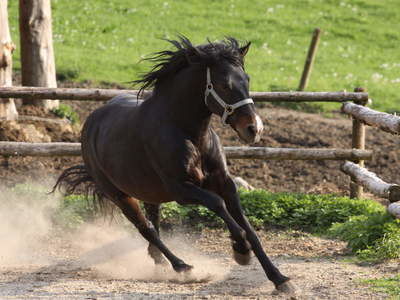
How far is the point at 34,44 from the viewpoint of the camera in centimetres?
1269

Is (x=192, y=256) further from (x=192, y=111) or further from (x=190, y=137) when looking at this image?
(x=192, y=111)

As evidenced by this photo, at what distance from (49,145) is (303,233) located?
3.15m

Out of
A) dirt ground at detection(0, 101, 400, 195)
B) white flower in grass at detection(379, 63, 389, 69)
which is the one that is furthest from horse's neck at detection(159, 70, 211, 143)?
white flower in grass at detection(379, 63, 389, 69)

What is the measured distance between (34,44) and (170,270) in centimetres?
666

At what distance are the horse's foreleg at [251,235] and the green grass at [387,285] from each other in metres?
0.69

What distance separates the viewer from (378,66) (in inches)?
783

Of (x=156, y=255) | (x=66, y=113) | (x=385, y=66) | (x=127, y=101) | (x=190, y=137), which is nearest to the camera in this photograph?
(x=190, y=137)

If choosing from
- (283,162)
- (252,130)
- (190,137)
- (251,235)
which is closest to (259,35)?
(283,162)

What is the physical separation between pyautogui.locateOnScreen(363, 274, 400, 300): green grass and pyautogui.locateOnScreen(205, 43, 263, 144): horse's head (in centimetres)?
147

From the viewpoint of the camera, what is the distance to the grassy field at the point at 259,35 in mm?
18031

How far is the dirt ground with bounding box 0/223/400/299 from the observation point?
5902 mm

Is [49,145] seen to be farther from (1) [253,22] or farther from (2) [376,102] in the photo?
(1) [253,22]

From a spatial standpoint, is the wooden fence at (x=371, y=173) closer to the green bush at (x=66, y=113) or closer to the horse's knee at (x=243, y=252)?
the horse's knee at (x=243, y=252)

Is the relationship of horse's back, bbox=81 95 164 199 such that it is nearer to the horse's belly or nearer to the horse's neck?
the horse's belly
